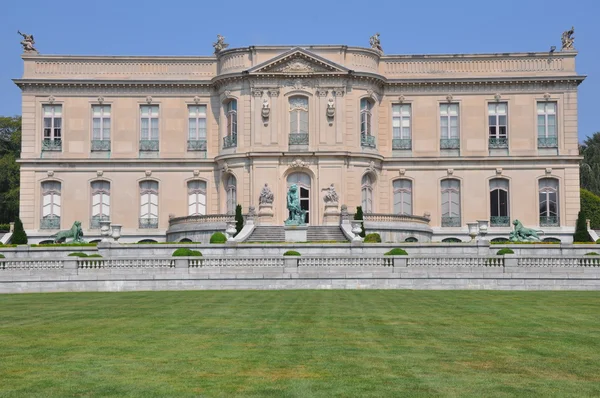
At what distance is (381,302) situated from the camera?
22969mm

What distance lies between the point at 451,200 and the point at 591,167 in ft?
118

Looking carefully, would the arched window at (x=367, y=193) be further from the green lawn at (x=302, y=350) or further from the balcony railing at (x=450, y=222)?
the green lawn at (x=302, y=350)

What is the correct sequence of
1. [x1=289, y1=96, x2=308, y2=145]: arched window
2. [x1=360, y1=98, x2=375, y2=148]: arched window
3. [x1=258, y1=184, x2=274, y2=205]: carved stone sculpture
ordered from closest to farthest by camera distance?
[x1=258, y1=184, x2=274, y2=205]: carved stone sculpture
[x1=289, y1=96, x2=308, y2=145]: arched window
[x1=360, y1=98, x2=375, y2=148]: arched window

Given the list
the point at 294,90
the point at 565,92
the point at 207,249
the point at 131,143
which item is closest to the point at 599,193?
the point at 565,92

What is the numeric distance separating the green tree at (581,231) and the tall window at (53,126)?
3162 cm

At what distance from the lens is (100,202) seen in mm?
55344

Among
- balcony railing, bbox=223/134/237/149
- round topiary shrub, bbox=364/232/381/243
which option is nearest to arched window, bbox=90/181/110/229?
balcony railing, bbox=223/134/237/149

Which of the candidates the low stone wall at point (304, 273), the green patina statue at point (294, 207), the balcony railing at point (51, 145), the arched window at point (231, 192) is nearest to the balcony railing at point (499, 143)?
the green patina statue at point (294, 207)

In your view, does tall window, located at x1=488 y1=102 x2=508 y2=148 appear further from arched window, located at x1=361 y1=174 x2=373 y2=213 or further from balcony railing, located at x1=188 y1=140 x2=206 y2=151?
A: balcony railing, located at x1=188 y1=140 x2=206 y2=151

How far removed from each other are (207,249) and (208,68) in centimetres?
1998

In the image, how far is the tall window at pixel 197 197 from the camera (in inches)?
2185

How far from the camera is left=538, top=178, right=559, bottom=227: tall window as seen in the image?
54.8 metres

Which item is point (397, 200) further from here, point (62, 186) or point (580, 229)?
point (62, 186)

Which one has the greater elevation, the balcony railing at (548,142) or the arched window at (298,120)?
the arched window at (298,120)
